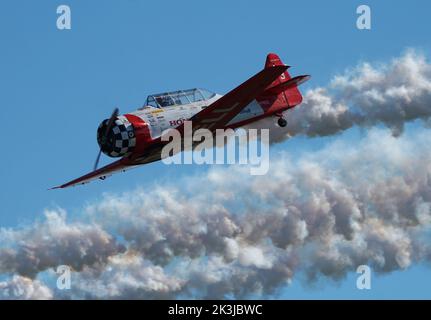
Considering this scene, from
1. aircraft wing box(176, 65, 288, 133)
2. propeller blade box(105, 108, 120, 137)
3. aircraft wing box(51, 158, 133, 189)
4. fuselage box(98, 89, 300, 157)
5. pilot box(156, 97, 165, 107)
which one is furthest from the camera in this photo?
aircraft wing box(51, 158, 133, 189)

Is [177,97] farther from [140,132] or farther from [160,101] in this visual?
[140,132]

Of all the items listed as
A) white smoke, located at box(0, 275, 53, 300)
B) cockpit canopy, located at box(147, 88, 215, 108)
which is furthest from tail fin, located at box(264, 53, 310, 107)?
white smoke, located at box(0, 275, 53, 300)

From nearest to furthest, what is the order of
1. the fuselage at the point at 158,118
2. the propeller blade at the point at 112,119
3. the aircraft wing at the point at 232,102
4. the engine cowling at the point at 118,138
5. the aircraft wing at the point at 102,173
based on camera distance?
1. the aircraft wing at the point at 232,102
2. the propeller blade at the point at 112,119
3. the engine cowling at the point at 118,138
4. the fuselage at the point at 158,118
5. the aircraft wing at the point at 102,173

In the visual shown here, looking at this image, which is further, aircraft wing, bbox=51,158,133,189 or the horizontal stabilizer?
the horizontal stabilizer

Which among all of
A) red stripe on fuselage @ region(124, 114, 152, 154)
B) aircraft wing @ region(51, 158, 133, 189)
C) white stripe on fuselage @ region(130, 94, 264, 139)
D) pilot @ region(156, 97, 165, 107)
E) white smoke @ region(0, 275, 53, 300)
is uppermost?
pilot @ region(156, 97, 165, 107)

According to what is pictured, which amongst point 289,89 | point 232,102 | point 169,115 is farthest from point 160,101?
point 289,89

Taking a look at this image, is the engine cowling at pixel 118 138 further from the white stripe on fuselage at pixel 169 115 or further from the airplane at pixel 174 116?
the white stripe on fuselage at pixel 169 115

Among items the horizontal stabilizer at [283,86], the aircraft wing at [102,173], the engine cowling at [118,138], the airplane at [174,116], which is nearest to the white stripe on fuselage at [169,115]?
the airplane at [174,116]

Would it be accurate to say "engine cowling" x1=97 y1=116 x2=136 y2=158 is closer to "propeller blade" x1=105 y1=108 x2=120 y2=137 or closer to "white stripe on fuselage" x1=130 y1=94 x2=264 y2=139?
"propeller blade" x1=105 y1=108 x2=120 y2=137

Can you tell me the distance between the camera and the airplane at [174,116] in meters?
41.6

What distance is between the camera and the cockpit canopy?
42.9 m

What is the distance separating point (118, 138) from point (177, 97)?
306 cm
